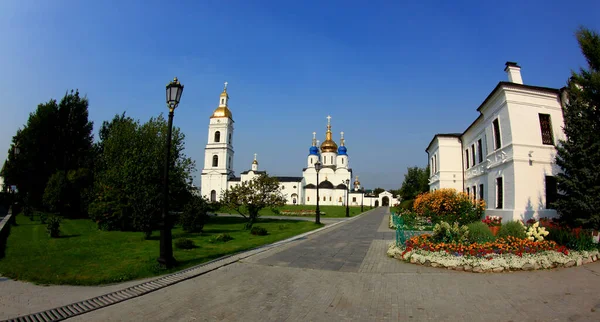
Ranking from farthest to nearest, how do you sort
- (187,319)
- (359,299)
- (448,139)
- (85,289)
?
1. (448,139)
2. (85,289)
3. (359,299)
4. (187,319)

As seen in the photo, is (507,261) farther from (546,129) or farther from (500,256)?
(546,129)

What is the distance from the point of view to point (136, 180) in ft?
58.3

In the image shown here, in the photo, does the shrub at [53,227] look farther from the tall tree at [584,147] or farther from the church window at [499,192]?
the church window at [499,192]

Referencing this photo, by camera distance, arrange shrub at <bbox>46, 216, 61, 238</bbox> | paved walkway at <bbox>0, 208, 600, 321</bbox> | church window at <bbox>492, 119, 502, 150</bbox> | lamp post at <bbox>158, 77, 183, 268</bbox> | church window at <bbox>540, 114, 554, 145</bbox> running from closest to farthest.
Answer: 1. paved walkway at <bbox>0, 208, 600, 321</bbox>
2. lamp post at <bbox>158, 77, 183, 268</bbox>
3. shrub at <bbox>46, 216, 61, 238</bbox>
4. church window at <bbox>540, 114, 554, 145</bbox>
5. church window at <bbox>492, 119, 502, 150</bbox>

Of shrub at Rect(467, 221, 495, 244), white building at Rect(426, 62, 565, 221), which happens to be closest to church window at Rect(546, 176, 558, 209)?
white building at Rect(426, 62, 565, 221)

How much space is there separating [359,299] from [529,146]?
1412 cm

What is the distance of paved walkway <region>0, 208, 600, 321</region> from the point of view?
5.14 metres

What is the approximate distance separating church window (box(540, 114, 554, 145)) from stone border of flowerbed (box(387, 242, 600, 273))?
28.8 ft

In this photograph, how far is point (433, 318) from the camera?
502 cm

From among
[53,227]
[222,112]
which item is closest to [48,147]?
[53,227]

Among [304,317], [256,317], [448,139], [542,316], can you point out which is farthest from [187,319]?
[448,139]

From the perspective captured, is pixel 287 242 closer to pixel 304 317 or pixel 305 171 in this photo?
pixel 304 317

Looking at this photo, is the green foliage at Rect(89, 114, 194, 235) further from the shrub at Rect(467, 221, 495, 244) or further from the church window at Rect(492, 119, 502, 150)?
the church window at Rect(492, 119, 502, 150)

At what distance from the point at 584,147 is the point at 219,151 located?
227ft
